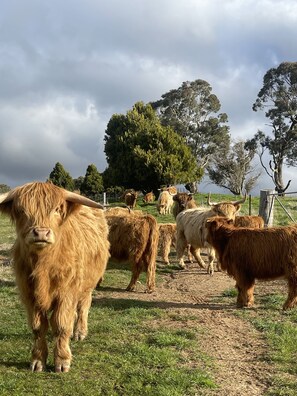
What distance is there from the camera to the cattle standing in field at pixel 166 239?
12.9 meters

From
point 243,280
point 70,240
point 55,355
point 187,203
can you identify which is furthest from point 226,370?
point 187,203

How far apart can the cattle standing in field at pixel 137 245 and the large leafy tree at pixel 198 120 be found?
133ft

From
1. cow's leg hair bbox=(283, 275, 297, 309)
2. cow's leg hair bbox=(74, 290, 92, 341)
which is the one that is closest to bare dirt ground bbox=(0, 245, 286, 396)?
cow's leg hair bbox=(283, 275, 297, 309)

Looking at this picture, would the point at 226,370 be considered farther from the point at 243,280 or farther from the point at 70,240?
the point at 243,280

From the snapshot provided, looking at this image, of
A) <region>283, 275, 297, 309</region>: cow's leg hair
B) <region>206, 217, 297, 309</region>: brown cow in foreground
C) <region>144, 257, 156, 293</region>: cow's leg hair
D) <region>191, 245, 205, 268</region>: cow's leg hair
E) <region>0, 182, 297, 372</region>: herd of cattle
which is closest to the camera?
<region>0, 182, 297, 372</region>: herd of cattle

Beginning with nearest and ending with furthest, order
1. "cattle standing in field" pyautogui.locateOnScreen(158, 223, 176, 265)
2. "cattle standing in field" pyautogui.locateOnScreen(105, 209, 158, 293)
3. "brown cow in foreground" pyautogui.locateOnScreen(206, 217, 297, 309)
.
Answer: "brown cow in foreground" pyautogui.locateOnScreen(206, 217, 297, 309) < "cattle standing in field" pyautogui.locateOnScreen(105, 209, 158, 293) < "cattle standing in field" pyautogui.locateOnScreen(158, 223, 176, 265)

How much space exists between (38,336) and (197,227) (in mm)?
7592

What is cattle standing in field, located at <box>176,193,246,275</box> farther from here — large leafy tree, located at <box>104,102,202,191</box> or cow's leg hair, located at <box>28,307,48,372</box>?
large leafy tree, located at <box>104,102,202,191</box>

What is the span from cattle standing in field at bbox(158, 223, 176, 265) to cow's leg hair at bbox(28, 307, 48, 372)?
812 cm

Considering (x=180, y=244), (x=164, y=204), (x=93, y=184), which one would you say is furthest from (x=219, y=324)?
(x=93, y=184)

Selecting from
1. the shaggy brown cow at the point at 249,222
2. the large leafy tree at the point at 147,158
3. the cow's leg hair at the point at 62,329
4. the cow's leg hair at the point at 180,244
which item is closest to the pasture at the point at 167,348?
the cow's leg hair at the point at 62,329

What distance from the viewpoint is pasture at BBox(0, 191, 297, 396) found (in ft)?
14.3

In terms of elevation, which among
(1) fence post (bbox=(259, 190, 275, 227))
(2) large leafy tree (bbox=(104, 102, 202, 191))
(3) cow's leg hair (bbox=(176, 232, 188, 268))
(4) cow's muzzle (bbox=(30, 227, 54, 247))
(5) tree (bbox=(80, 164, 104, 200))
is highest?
(2) large leafy tree (bbox=(104, 102, 202, 191))

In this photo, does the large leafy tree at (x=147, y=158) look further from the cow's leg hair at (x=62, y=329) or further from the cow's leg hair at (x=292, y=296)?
the cow's leg hair at (x=62, y=329)
